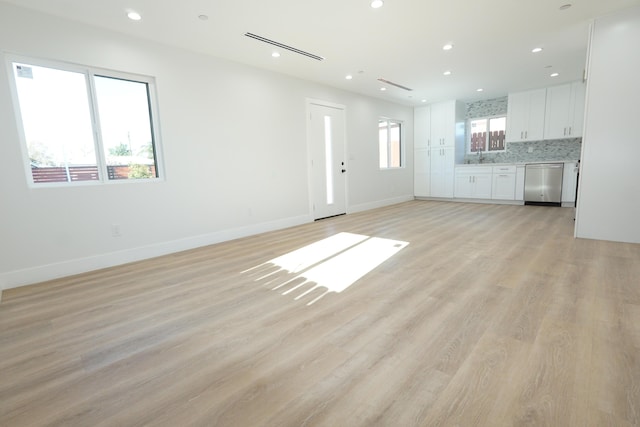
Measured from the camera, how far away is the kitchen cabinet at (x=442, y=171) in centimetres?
781

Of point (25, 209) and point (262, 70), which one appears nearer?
point (25, 209)

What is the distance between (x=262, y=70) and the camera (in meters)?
4.73

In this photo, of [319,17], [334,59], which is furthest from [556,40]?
[319,17]

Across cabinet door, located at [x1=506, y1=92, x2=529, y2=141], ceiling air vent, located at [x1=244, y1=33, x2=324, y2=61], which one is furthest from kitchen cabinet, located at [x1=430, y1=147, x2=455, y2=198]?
ceiling air vent, located at [x1=244, y1=33, x2=324, y2=61]

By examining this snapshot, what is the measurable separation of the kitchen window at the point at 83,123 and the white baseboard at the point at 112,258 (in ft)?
2.85

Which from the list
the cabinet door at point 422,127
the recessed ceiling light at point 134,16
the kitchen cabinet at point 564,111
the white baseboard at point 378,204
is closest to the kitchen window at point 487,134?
the kitchen cabinet at point 564,111

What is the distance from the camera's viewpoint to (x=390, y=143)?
7.70 metres

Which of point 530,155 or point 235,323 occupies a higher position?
point 530,155

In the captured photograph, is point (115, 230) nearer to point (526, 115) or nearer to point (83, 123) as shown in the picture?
point (83, 123)

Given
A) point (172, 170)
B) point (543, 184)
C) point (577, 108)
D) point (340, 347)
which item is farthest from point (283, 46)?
point (577, 108)

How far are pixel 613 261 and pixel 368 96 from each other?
17.3 feet

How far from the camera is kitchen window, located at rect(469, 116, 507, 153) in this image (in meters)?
7.62

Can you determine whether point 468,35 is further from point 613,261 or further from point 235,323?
point 235,323

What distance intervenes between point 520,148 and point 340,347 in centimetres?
787
